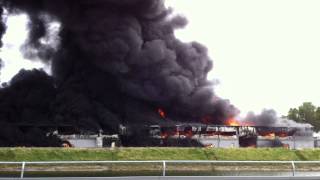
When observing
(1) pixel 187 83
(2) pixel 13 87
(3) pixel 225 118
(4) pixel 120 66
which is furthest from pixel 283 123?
(2) pixel 13 87

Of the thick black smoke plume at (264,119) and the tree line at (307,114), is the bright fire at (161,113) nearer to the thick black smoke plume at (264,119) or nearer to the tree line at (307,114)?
the thick black smoke plume at (264,119)

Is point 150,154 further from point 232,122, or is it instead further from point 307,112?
point 307,112

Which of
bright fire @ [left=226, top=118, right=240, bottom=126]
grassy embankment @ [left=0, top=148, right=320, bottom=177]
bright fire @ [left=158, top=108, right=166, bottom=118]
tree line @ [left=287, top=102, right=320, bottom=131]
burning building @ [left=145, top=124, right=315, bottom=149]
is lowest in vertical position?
grassy embankment @ [left=0, top=148, right=320, bottom=177]

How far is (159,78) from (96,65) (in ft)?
29.9

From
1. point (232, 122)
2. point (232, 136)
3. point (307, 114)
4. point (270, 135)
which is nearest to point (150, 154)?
point (232, 136)

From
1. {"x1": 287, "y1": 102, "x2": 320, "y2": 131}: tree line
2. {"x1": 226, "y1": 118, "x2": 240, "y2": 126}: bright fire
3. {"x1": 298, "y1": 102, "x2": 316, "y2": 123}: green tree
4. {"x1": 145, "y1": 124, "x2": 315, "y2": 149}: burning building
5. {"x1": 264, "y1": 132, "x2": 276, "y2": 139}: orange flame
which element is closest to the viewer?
{"x1": 145, "y1": 124, "x2": 315, "y2": 149}: burning building

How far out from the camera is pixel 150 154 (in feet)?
144

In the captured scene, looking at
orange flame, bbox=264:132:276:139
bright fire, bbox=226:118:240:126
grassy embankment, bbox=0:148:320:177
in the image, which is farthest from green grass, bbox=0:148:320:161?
bright fire, bbox=226:118:240:126

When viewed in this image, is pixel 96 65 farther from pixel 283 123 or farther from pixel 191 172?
pixel 191 172

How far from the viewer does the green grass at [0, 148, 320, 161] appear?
135ft

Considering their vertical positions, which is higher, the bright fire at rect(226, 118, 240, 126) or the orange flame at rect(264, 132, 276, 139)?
the bright fire at rect(226, 118, 240, 126)

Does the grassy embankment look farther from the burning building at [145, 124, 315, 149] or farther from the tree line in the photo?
the tree line

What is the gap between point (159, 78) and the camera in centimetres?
7306

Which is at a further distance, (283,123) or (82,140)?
(283,123)
